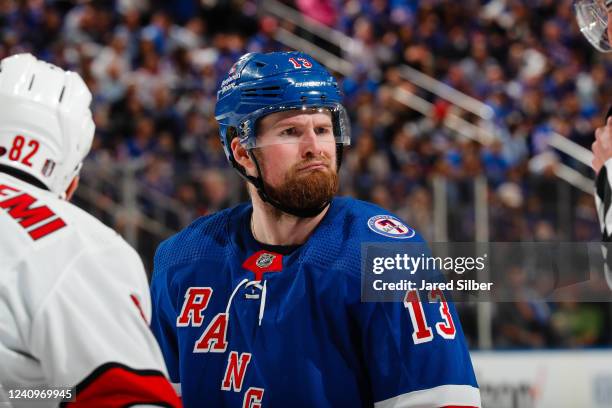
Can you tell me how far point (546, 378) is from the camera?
6680 millimetres

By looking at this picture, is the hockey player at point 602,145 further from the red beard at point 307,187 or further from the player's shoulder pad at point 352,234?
the red beard at point 307,187

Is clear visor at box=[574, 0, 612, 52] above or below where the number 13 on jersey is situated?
above

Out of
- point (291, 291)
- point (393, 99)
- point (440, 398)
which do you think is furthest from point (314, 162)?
point (393, 99)

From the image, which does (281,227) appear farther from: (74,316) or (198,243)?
(74,316)

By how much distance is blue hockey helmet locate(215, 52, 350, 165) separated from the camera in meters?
2.82

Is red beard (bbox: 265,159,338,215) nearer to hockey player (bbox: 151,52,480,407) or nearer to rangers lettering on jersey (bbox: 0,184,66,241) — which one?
hockey player (bbox: 151,52,480,407)

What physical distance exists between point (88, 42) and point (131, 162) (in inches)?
149

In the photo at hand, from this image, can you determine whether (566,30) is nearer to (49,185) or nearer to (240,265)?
(240,265)

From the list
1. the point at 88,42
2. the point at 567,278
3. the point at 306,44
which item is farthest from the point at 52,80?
the point at 306,44

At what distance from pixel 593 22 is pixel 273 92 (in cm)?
98

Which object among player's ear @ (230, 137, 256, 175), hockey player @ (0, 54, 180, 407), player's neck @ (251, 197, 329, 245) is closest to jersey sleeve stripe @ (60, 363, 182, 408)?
hockey player @ (0, 54, 180, 407)

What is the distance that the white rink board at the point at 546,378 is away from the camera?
21.6 feet

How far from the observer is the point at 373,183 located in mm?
7172

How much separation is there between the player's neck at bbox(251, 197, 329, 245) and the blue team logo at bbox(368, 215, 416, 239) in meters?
0.19
